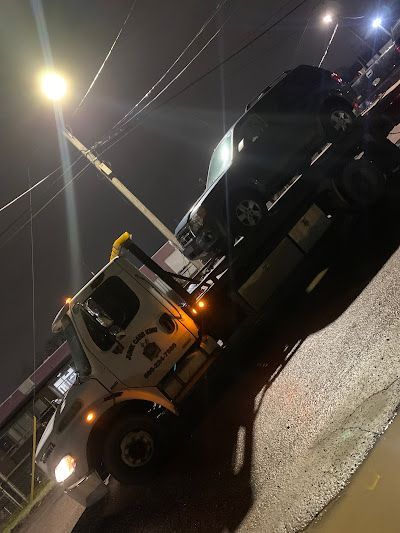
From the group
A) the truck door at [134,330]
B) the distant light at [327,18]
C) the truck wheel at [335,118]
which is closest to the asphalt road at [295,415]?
the truck door at [134,330]

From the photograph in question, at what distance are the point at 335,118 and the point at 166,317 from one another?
5.54 m

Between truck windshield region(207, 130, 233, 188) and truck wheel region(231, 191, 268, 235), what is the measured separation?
26.3 inches

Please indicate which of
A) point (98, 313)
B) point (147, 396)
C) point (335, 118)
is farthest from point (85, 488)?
point (335, 118)

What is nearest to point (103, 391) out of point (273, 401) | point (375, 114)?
point (273, 401)

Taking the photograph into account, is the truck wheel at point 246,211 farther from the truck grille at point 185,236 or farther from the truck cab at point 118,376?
the truck cab at point 118,376

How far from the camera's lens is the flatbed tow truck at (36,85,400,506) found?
575cm

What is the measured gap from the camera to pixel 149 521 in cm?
527

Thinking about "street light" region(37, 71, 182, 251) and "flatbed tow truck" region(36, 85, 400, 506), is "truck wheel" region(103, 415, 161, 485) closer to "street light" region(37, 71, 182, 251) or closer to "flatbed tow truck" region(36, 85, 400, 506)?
"flatbed tow truck" region(36, 85, 400, 506)

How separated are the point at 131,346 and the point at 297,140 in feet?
17.6

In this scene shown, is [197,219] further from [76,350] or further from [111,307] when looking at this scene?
[76,350]

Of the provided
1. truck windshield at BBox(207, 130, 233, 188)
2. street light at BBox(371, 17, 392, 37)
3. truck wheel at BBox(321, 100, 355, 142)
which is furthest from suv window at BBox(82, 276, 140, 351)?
street light at BBox(371, 17, 392, 37)

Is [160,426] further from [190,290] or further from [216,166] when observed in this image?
[216,166]

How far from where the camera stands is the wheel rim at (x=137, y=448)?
19.0 ft

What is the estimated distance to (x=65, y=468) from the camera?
5.48 m
